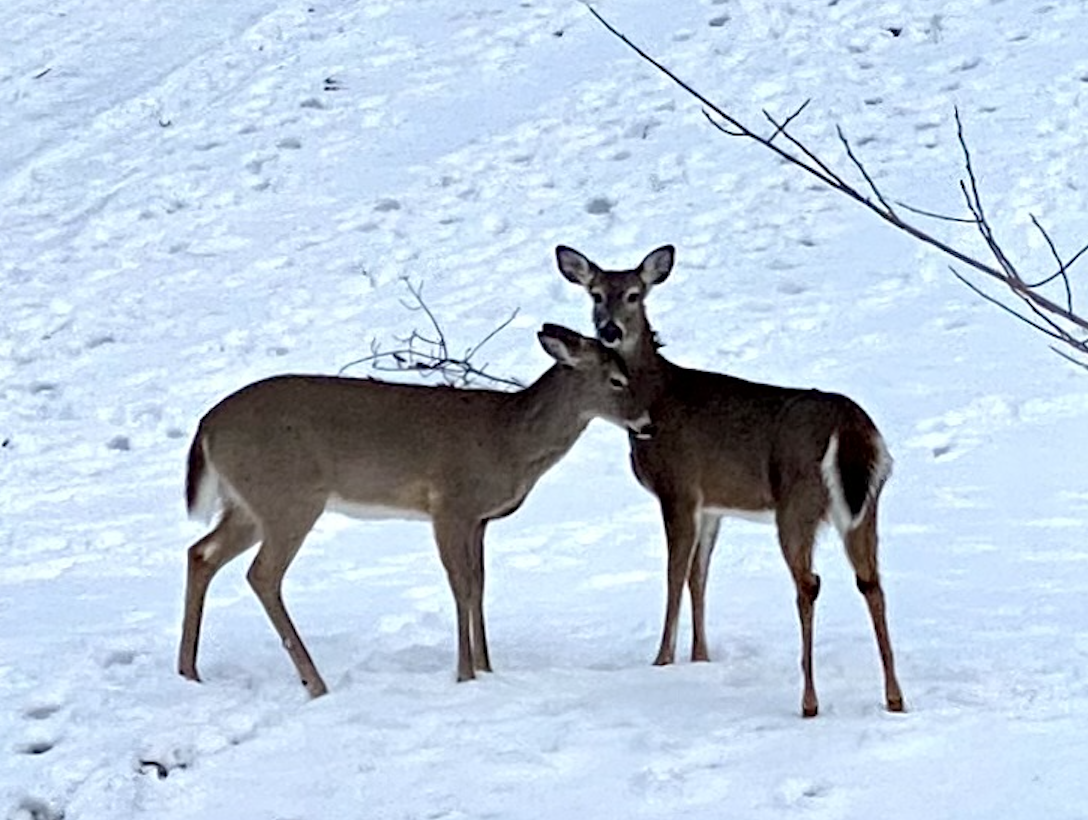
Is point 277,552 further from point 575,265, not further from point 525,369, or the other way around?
point 525,369

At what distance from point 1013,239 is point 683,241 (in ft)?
5.96

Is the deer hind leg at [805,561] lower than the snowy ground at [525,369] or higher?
higher

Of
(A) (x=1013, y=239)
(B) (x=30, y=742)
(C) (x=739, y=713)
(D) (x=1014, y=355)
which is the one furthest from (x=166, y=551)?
(A) (x=1013, y=239)

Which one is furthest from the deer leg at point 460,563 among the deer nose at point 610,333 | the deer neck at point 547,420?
the deer nose at point 610,333

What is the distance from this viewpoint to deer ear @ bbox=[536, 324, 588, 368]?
23.2 feet

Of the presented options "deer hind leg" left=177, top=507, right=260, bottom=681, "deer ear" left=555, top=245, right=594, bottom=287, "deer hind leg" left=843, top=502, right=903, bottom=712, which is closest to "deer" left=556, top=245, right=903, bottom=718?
"deer hind leg" left=843, top=502, right=903, bottom=712

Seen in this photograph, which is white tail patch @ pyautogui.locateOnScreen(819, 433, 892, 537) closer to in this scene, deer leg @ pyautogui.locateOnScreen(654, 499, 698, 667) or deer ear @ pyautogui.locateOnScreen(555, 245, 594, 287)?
deer leg @ pyautogui.locateOnScreen(654, 499, 698, 667)

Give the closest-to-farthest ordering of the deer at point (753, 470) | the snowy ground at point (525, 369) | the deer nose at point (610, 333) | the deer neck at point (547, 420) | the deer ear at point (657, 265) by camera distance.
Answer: the snowy ground at point (525, 369), the deer at point (753, 470), the deer neck at point (547, 420), the deer nose at point (610, 333), the deer ear at point (657, 265)

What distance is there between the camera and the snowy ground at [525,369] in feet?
19.3

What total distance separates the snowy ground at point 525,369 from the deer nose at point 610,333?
97 cm

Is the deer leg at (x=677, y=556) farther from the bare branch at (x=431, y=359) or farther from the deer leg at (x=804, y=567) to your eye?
the bare branch at (x=431, y=359)

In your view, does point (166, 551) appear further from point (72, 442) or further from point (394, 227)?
point (394, 227)

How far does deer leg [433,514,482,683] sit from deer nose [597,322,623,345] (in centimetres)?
96

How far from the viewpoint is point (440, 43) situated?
15.1 meters
